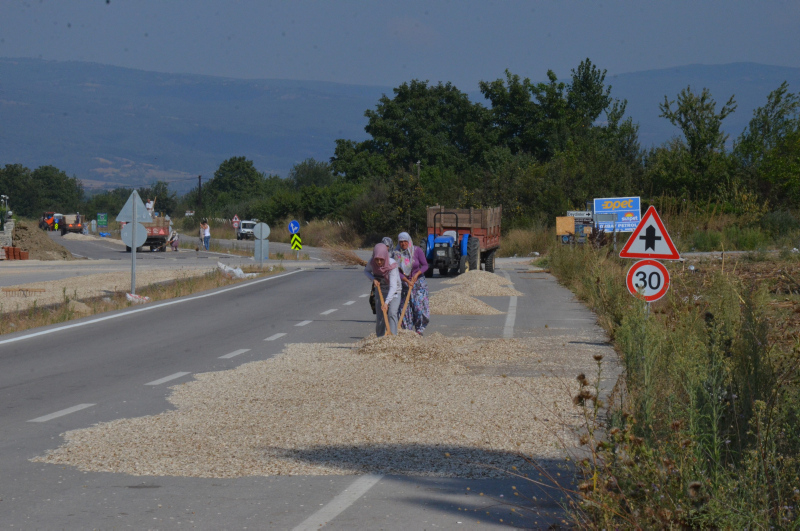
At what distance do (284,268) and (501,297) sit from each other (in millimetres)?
14045

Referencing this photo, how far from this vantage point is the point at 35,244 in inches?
1815

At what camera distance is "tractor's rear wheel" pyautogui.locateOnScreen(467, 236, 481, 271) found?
1149 inches

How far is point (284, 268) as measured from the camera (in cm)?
3488

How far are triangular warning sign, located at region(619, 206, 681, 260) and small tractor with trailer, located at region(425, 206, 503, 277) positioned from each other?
1708cm

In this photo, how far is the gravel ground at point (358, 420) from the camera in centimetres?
670

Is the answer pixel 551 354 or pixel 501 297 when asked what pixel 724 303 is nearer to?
pixel 551 354

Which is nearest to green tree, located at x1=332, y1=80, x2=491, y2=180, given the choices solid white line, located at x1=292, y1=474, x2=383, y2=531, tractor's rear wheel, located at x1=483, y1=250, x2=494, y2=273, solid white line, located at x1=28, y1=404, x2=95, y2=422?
tractor's rear wheel, located at x1=483, y1=250, x2=494, y2=273

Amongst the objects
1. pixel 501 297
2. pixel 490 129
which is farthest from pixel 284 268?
pixel 490 129

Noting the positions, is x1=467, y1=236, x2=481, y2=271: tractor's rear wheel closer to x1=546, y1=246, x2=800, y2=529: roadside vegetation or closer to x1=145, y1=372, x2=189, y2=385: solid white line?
x1=145, y1=372, x2=189, y2=385: solid white line

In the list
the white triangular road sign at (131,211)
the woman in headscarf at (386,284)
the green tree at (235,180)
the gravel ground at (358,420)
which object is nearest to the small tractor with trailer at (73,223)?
the green tree at (235,180)

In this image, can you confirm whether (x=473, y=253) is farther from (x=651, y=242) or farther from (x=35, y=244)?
(x=35, y=244)

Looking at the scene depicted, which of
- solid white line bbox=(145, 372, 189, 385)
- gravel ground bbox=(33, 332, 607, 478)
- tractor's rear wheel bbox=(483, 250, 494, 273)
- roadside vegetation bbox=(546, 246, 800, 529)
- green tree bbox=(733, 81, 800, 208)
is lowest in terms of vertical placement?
solid white line bbox=(145, 372, 189, 385)

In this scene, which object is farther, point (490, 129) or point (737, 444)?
point (490, 129)

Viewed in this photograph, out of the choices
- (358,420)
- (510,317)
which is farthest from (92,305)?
(358,420)
